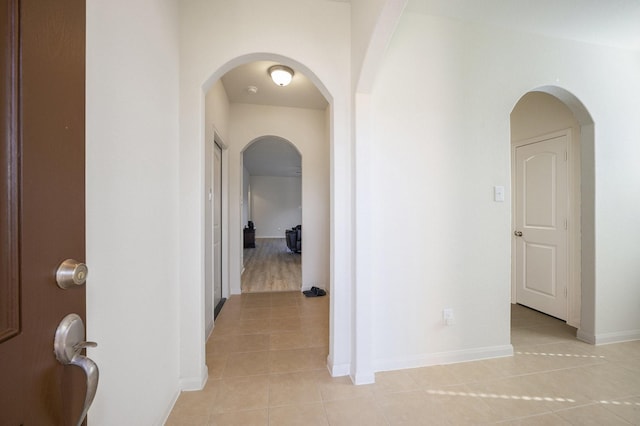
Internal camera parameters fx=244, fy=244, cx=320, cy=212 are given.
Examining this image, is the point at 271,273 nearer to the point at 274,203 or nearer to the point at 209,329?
the point at 209,329

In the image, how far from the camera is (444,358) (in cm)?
200

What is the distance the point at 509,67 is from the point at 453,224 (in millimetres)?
1474

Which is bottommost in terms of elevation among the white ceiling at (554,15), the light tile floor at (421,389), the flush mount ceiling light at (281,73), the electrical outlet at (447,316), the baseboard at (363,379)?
the light tile floor at (421,389)

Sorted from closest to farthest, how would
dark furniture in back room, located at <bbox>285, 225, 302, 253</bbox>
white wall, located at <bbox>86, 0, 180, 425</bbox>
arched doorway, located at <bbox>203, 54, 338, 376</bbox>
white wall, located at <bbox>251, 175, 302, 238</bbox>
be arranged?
1. white wall, located at <bbox>86, 0, 180, 425</bbox>
2. arched doorway, located at <bbox>203, 54, 338, 376</bbox>
3. dark furniture in back room, located at <bbox>285, 225, 302, 253</bbox>
4. white wall, located at <bbox>251, 175, 302, 238</bbox>

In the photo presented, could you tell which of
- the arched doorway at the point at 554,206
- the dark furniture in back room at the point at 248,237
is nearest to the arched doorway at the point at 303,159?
the arched doorway at the point at 554,206

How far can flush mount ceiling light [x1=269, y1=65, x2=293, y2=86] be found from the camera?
8.54 feet

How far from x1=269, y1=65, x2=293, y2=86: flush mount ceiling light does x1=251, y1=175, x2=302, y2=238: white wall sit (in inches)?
339

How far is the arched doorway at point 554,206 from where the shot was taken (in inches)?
92.4

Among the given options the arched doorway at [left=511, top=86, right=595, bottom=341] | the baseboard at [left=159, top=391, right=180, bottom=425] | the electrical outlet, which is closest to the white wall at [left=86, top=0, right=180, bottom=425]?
the baseboard at [left=159, top=391, right=180, bottom=425]

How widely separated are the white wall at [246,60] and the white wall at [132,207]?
9cm

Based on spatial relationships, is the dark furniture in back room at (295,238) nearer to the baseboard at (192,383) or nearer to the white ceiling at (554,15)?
the baseboard at (192,383)

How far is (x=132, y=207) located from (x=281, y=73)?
84.7 inches

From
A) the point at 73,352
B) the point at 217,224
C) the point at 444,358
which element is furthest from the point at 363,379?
the point at 217,224

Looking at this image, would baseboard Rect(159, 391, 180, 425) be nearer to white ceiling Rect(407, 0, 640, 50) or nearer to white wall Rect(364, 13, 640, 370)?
white wall Rect(364, 13, 640, 370)
